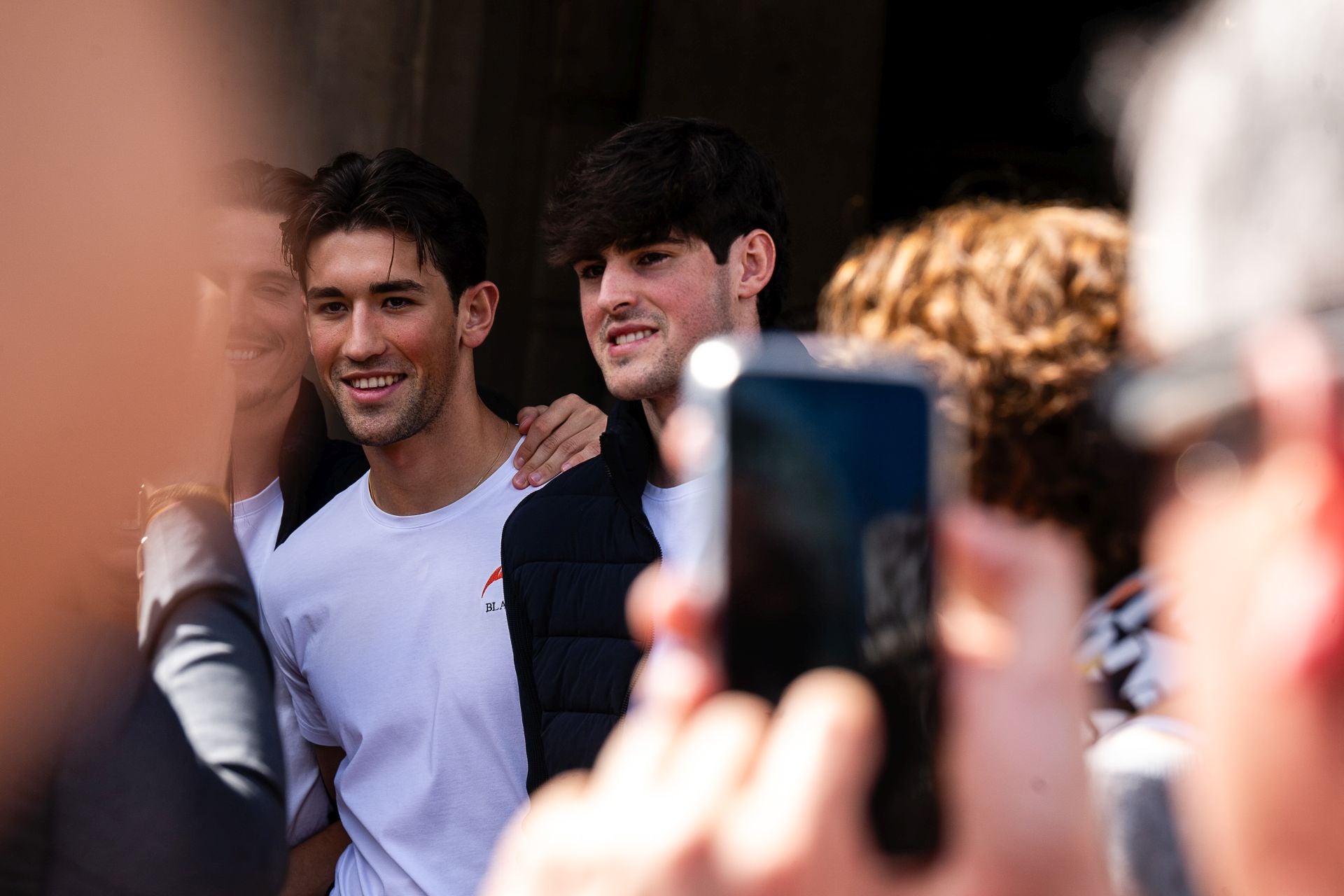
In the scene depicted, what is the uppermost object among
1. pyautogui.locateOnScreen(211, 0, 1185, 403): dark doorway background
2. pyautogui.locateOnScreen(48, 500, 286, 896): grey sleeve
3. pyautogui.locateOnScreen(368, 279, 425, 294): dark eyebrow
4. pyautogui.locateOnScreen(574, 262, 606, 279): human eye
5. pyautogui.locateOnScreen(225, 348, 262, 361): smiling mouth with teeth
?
pyautogui.locateOnScreen(211, 0, 1185, 403): dark doorway background

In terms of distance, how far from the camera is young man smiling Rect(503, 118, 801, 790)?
273cm

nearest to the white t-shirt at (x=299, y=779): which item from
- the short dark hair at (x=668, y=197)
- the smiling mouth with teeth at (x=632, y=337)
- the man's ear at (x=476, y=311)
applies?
the man's ear at (x=476, y=311)

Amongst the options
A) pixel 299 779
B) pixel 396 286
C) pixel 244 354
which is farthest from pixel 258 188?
pixel 299 779

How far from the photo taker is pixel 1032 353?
108 centimetres

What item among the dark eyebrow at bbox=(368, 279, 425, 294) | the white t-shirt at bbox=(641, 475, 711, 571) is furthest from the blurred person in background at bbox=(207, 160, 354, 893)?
the white t-shirt at bbox=(641, 475, 711, 571)

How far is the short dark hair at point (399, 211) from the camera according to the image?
11.5 feet

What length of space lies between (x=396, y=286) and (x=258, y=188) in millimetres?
1008

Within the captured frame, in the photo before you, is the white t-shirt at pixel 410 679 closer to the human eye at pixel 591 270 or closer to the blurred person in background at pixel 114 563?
the human eye at pixel 591 270

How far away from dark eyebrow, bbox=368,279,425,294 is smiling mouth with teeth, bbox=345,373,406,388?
0.24m

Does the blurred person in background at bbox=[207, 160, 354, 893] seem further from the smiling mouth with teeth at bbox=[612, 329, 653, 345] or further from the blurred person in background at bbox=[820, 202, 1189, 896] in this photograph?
the blurred person in background at bbox=[820, 202, 1189, 896]

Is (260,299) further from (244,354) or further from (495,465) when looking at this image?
(495,465)

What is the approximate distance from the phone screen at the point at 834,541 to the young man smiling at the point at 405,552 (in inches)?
84.7

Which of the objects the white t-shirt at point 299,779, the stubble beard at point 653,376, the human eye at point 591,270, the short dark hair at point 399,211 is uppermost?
the short dark hair at point 399,211

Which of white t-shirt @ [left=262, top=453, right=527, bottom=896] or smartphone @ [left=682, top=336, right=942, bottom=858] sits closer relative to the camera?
smartphone @ [left=682, top=336, right=942, bottom=858]
